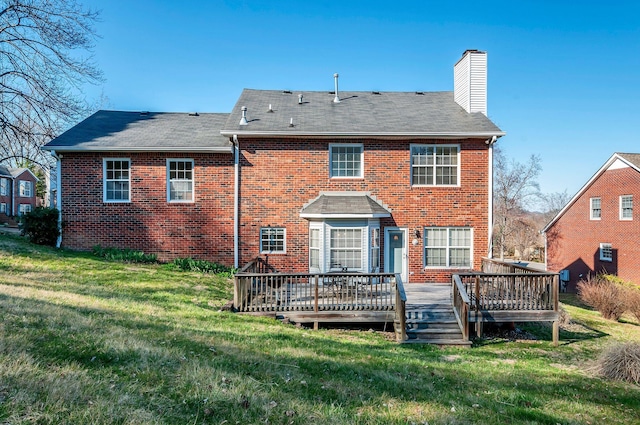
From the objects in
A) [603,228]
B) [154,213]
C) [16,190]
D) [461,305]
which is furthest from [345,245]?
Answer: [16,190]

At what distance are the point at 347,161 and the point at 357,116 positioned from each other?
2378 mm

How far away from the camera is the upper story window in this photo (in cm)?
1453

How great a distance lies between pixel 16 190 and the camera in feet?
140

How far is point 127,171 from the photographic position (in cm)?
1438

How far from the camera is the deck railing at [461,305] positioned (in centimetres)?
937

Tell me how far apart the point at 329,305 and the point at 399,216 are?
575 centimetres

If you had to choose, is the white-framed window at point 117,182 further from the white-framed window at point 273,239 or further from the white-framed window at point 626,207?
the white-framed window at point 626,207

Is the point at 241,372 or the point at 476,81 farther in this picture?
the point at 476,81

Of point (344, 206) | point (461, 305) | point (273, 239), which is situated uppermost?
point (344, 206)

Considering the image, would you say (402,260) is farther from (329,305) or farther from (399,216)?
(329,305)

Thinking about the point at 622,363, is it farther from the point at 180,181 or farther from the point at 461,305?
the point at 180,181

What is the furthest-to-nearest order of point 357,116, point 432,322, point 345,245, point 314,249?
point 357,116
point 314,249
point 345,245
point 432,322

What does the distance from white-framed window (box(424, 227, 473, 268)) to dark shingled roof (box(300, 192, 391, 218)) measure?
1993mm

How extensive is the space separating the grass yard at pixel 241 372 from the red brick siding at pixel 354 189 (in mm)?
4796
